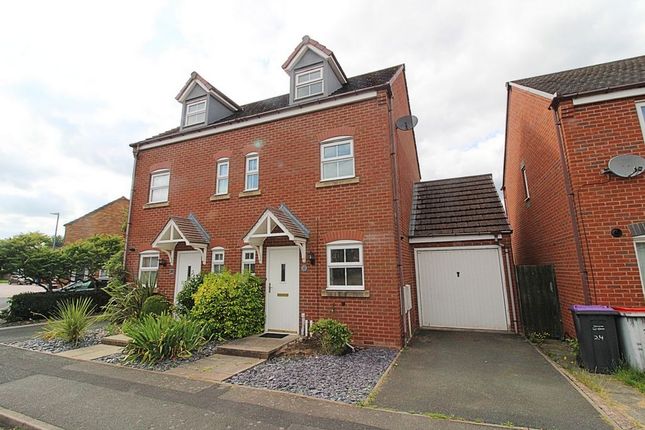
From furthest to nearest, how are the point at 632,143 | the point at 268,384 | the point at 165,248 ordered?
1. the point at 165,248
2. the point at 632,143
3. the point at 268,384

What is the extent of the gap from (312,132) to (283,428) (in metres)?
7.73

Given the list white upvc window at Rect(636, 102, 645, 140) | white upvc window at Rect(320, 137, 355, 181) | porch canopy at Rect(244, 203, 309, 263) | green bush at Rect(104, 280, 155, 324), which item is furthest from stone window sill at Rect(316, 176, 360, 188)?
green bush at Rect(104, 280, 155, 324)

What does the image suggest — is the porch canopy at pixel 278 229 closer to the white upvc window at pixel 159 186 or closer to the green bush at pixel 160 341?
the green bush at pixel 160 341

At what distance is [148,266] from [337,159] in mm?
8276

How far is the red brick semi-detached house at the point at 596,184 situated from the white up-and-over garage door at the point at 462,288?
1.53m

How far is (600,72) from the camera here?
8.96 meters

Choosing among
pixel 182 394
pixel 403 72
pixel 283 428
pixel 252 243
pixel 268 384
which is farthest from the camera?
pixel 403 72

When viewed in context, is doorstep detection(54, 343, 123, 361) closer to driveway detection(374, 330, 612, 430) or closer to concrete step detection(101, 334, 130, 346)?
concrete step detection(101, 334, 130, 346)

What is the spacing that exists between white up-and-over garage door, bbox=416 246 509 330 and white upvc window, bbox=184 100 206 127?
32.0 ft

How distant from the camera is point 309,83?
10.4 meters

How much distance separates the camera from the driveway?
4.08m

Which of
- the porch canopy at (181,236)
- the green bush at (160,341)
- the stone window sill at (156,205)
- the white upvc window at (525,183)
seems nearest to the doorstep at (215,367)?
the green bush at (160,341)

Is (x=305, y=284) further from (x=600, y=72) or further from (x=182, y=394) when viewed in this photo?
(x=600, y=72)

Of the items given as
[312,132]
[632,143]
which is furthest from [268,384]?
[632,143]
